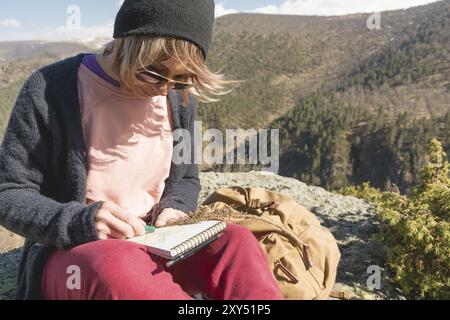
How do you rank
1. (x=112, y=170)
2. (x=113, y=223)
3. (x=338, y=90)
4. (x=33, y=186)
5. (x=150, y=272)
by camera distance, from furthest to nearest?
(x=338, y=90)
(x=112, y=170)
(x=33, y=186)
(x=113, y=223)
(x=150, y=272)

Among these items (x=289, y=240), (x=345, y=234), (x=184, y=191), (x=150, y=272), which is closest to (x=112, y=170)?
(x=184, y=191)

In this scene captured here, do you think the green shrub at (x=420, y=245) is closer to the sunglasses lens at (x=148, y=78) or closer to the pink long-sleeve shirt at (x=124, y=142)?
the pink long-sleeve shirt at (x=124, y=142)

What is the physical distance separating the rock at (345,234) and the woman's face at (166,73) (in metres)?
1.82

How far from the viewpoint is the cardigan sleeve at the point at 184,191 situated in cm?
203

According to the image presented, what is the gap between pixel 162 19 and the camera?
5.15 ft

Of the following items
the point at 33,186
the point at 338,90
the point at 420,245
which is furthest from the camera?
the point at 338,90

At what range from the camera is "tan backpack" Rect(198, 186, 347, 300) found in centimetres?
200

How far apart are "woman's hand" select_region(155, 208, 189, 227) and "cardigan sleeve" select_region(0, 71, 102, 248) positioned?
398mm

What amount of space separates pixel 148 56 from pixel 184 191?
2.55 feet

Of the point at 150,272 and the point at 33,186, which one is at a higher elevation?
the point at 33,186

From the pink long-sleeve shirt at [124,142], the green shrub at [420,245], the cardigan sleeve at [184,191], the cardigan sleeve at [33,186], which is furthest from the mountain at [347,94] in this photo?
the cardigan sleeve at [33,186]

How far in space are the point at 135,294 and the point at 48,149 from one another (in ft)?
2.47

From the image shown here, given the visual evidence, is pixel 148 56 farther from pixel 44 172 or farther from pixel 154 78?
pixel 44 172

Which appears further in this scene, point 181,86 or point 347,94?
point 347,94
